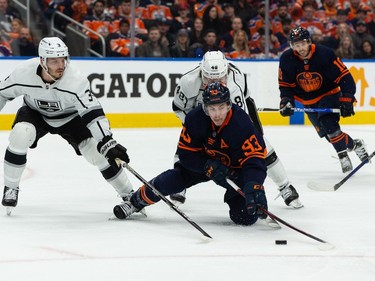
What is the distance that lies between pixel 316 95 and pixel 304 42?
1.65ft

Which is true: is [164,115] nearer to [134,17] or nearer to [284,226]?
[134,17]

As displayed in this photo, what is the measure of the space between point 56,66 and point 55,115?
33cm

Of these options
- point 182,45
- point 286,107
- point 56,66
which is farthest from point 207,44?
point 56,66

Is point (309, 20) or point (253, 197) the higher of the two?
point (253, 197)

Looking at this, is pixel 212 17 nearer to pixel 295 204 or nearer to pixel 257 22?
pixel 257 22

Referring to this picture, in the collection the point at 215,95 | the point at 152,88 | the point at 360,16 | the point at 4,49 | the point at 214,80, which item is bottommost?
the point at 152,88

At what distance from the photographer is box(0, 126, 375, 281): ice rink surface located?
354cm

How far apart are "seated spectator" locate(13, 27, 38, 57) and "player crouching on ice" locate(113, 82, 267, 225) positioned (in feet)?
15.6

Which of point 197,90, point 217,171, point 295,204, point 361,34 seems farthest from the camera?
point 361,34

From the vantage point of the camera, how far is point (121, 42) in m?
9.40

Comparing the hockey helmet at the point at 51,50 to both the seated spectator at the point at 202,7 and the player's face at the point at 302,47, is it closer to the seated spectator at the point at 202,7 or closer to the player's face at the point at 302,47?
the player's face at the point at 302,47

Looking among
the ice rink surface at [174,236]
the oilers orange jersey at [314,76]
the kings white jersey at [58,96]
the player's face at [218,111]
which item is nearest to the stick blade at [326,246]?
the ice rink surface at [174,236]

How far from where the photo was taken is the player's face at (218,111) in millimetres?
4117

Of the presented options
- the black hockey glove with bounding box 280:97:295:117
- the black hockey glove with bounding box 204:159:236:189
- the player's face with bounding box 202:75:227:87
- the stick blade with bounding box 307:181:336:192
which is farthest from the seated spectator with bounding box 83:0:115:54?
the black hockey glove with bounding box 204:159:236:189
